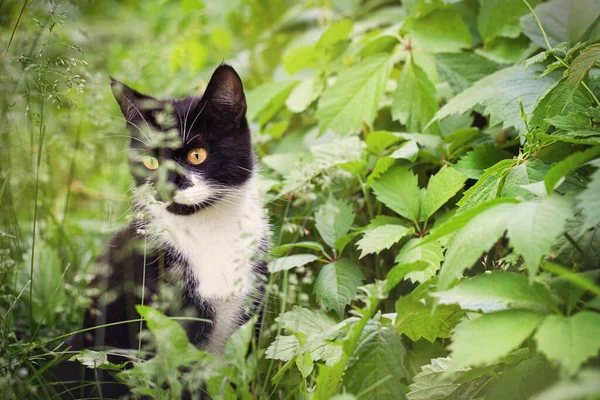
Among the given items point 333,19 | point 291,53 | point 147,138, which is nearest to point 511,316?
point 147,138

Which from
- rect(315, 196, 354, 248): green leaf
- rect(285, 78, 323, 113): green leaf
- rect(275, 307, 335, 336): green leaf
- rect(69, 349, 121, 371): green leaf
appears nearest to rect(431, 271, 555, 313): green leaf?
rect(275, 307, 335, 336): green leaf

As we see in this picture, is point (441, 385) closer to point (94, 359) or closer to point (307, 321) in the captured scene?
point (307, 321)

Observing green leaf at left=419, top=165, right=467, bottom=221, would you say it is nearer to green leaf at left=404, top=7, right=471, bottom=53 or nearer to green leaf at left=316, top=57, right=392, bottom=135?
green leaf at left=316, top=57, right=392, bottom=135

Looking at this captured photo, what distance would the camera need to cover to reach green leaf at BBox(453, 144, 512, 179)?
1.63m

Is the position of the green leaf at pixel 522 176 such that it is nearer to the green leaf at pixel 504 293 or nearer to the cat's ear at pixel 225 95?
the green leaf at pixel 504 293

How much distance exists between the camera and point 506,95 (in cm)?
159

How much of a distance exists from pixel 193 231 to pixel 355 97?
752 millimetres

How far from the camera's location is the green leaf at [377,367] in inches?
44.8

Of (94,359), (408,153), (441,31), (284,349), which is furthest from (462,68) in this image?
(94,359)

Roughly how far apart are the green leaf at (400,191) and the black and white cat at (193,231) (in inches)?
15.5

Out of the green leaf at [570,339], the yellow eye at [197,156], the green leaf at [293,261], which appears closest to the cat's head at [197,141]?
the yellow eye at [197,156]

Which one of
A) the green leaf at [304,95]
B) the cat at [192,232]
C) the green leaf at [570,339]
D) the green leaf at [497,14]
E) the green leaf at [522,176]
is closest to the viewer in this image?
the green leaf at [570,339]

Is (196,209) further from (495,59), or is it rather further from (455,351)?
(495,59)

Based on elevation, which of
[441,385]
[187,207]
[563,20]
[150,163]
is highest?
[563,20]
